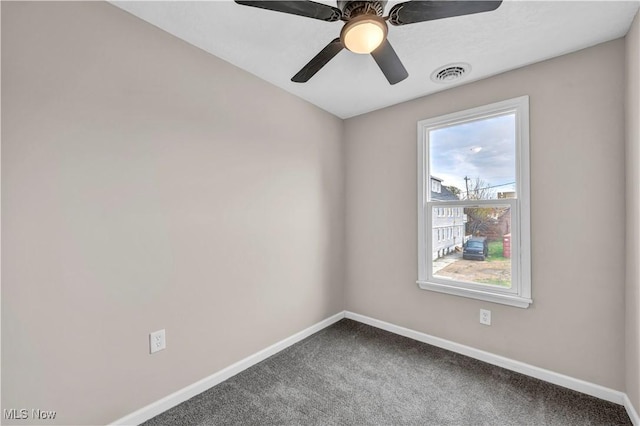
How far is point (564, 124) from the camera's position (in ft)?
6.63

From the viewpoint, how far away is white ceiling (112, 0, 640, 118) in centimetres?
162

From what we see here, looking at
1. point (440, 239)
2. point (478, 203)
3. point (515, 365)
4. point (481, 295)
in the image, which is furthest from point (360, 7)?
point (515, 365)

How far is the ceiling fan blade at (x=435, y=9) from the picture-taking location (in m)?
1.17

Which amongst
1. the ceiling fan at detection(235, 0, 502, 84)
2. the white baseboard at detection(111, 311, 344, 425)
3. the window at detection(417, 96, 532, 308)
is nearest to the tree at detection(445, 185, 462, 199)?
the window at detection(417, 96, 532, 308)

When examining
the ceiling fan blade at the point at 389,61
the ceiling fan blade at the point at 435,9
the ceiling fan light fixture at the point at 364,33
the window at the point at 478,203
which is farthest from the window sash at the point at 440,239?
the ceiling fan light fixture at the point at 364,33

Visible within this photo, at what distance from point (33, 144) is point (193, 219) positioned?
86cm

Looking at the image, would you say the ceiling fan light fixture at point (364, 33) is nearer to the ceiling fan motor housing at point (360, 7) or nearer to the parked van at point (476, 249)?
the ceiling fan motor housing at point (360, 7)

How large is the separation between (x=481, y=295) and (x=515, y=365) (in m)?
0.55

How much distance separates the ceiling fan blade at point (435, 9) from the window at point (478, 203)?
133 cm

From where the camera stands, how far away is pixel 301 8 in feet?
4.09

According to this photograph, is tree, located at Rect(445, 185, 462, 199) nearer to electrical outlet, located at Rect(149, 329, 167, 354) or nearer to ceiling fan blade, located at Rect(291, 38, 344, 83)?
ceiling fan blade, located at Rect(291, 38, 344, 83)

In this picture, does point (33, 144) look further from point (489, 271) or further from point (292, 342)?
point (489, 271)

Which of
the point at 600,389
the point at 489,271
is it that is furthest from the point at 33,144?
the point at 600,389

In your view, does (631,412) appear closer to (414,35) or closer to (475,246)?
(475,246)
